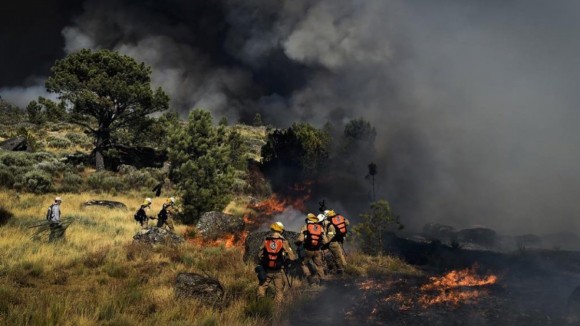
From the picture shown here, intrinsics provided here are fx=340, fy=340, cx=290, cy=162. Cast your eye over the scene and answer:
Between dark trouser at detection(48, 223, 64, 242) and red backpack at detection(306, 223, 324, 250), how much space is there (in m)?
10.3

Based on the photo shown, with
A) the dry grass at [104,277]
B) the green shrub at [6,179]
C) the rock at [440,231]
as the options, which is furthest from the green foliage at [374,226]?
the green shrub at [6,179]

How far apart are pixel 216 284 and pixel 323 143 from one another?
37.0m

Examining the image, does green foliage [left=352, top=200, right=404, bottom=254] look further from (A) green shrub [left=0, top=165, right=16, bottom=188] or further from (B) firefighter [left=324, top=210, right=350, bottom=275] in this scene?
(A) green shrub [left=0, top=165, right=16, bottom=188]

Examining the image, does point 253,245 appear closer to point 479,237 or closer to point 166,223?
point 166,223

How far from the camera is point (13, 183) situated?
23625 mm

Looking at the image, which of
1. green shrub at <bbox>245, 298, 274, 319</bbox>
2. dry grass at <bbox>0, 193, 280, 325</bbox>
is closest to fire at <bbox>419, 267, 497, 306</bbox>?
A: green shrub at <bbox>245, 298, 274, 319</bbox>

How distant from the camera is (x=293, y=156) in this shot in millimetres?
40750

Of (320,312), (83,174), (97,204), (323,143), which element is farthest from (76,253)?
(323,143)

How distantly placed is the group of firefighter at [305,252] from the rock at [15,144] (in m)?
32.9

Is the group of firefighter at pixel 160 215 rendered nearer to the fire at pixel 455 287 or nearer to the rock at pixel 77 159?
the fire at pixel 455 287

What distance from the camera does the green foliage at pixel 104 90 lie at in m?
30.7

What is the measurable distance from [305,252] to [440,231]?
28.6 metres

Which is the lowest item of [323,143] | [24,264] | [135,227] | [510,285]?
[510,285]

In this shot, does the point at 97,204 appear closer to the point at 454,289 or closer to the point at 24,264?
the point at 24,264
